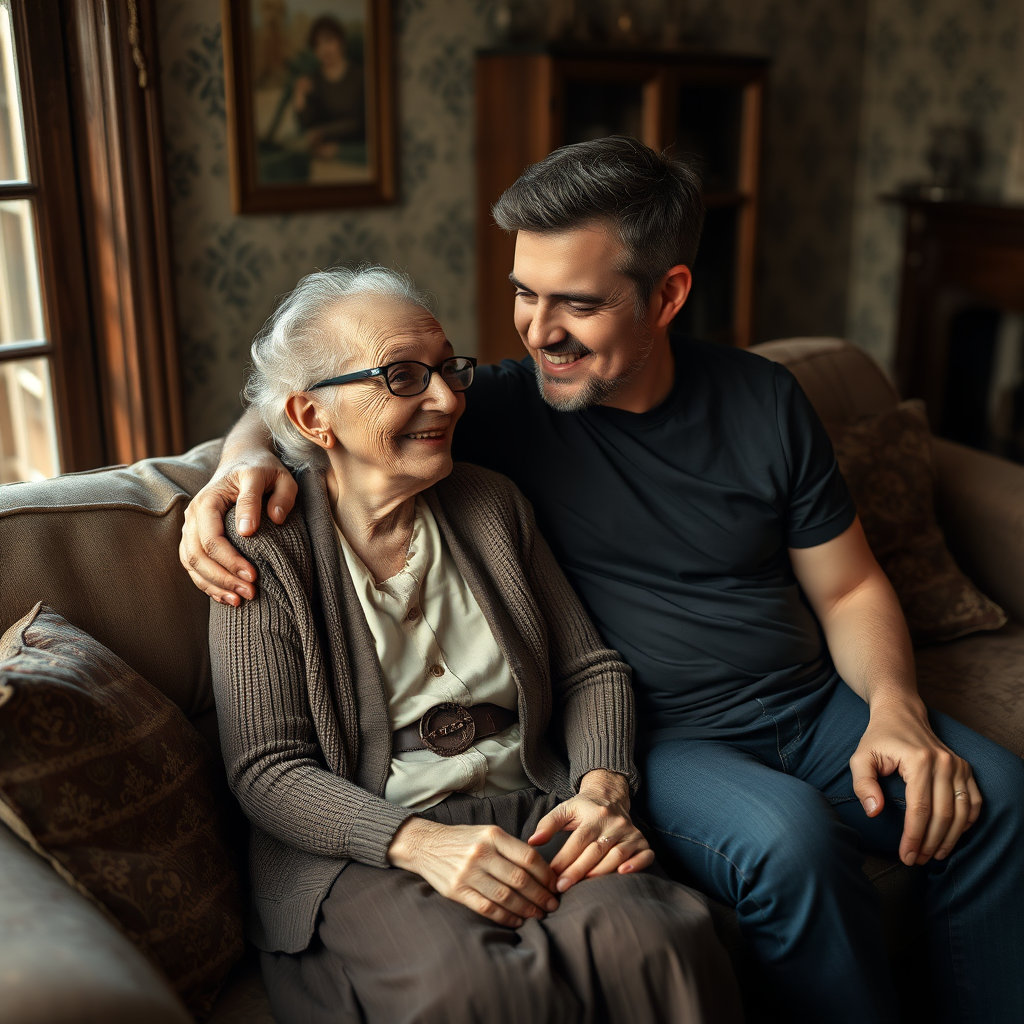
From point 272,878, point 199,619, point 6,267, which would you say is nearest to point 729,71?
point 6,267

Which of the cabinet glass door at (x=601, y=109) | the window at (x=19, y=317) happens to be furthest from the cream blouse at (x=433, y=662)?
the cabinet glass door at (x=601, y=109)

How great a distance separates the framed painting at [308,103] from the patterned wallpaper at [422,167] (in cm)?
5

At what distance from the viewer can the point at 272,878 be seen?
1277 mm

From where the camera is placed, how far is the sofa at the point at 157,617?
887mm

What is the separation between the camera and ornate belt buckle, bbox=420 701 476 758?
1.36 meters

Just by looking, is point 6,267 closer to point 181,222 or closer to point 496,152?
point 181,222

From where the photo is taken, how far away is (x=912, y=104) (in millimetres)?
4242

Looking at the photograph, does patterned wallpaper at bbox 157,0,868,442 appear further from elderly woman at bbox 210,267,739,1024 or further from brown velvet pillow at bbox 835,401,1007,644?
brown velvet pillow at bbox 835,401,1007,644

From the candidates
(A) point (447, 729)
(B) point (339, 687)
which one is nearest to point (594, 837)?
(A) point (447, 729)

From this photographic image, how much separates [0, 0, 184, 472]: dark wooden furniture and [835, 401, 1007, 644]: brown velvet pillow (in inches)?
68.2

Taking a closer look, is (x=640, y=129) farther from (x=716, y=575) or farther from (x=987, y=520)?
(x=716, y=575)

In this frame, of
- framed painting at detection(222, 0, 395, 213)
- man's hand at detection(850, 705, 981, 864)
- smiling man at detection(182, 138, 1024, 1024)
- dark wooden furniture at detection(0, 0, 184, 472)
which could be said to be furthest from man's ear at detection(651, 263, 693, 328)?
framed painting at detection(222, 0, 395, 213)

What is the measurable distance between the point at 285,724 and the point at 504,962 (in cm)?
38

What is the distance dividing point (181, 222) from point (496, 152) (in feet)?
3.29
